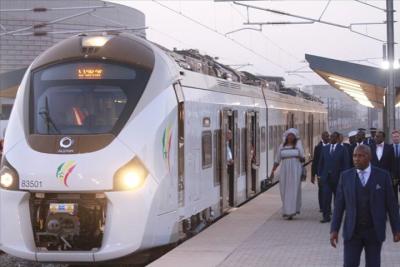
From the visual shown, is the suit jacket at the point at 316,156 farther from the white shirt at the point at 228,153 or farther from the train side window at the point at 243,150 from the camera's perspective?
the train side window at the point at 243,150

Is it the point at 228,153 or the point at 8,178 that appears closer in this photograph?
the point at 8,178

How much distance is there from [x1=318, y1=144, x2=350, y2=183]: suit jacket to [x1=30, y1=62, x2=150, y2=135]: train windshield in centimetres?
478

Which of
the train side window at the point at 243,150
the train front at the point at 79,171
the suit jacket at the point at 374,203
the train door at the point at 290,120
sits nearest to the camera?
the suit jacket at the point at 374,203

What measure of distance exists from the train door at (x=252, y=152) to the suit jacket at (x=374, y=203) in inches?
394

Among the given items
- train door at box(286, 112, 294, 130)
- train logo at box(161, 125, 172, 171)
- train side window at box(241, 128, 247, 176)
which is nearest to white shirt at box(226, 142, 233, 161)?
train side window at box(241, 128, 247, 176)

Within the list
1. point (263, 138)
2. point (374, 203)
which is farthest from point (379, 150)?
point (263, 138)

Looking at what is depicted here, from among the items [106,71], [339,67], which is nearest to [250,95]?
[339,67]

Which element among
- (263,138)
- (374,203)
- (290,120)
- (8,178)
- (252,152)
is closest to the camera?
(374,203)

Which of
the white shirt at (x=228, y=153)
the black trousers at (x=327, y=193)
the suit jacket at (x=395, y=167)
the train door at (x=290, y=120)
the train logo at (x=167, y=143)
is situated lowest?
the black trousers at (x=327, y=193)

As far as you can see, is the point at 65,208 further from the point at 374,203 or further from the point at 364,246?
Result: the point at 374,203

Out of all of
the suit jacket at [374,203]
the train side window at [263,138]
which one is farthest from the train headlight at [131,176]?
the train side window at [263,138]

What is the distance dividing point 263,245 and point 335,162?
3170mm

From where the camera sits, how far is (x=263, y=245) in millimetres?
11047

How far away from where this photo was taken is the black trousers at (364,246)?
696cm
